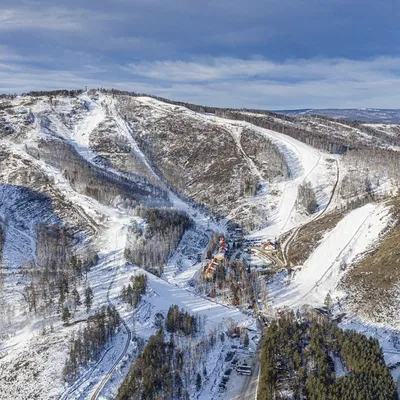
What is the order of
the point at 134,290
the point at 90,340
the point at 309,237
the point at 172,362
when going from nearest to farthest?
1. the point at 172,362
2. the point at 90,340
3. the point at 134,290
4. the point at 309,237

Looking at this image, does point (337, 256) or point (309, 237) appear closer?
point (337, 256)

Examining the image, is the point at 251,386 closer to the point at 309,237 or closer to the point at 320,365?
the point at 320,365

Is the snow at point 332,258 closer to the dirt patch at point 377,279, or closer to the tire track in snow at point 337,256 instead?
the tire track in snow at point 337,256

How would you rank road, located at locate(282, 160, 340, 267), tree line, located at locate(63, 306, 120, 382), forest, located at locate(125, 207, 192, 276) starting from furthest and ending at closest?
road, located at locate(282, 160, 340, 267) → forest, located at locate(125, 207, 192, 276) → tree line, located at locate(63, 306, 120, 382)

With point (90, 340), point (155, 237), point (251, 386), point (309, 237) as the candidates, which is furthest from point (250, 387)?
point (309, 237)

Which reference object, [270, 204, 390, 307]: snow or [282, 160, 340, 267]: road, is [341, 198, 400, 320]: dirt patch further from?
[282, 160, 340, 267]: road

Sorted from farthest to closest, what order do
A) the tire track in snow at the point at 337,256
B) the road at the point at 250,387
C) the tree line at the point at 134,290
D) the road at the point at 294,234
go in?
the road at the point at 294,234
the tire track in snow at the point at 337,256
the tree line at the point at 134,290
the road at the point at 250,387

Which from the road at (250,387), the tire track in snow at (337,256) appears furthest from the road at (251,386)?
the tire track in snow at (337,256)

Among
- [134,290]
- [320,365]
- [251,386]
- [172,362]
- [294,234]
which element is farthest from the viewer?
[294,234]

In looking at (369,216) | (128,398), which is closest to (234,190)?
(369,216)

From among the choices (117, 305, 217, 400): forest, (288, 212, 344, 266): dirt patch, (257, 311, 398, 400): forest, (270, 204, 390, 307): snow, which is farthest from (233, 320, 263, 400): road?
(288, 212, 344, 266): dirt patch
